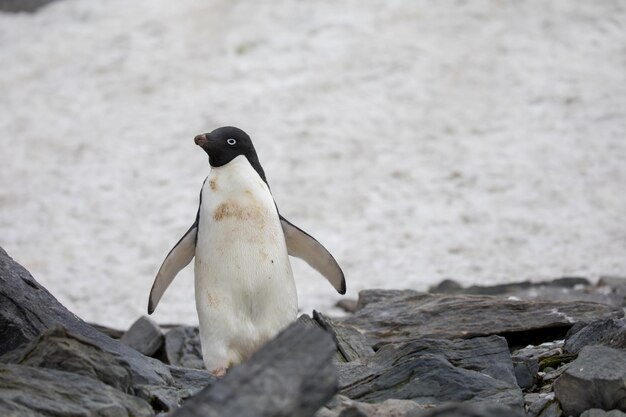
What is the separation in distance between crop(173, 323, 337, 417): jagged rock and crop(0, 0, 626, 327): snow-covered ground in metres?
6.59

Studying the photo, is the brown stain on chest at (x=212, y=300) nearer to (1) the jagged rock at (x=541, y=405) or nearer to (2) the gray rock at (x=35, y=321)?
(2) the gray rock at (x=35, y=321)

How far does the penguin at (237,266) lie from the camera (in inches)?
241

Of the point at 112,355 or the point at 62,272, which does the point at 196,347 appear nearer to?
the point at 112,355

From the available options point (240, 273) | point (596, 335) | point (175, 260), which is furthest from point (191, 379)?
point (596, 335)

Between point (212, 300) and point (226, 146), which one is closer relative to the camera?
point (212, 300)

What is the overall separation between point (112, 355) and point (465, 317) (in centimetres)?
293

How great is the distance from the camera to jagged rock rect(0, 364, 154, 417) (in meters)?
3.96

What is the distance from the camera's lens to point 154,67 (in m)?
16.7

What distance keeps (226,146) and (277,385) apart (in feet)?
11.3

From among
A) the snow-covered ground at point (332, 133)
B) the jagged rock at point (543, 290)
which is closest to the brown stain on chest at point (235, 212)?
the jagged rock at point (543, 290)

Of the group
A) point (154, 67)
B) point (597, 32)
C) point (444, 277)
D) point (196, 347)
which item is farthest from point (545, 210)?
point (154, 67)

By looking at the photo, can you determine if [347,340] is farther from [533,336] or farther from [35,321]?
[35,321]

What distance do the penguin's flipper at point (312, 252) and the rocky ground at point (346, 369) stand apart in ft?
1.33

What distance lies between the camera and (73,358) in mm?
4344
